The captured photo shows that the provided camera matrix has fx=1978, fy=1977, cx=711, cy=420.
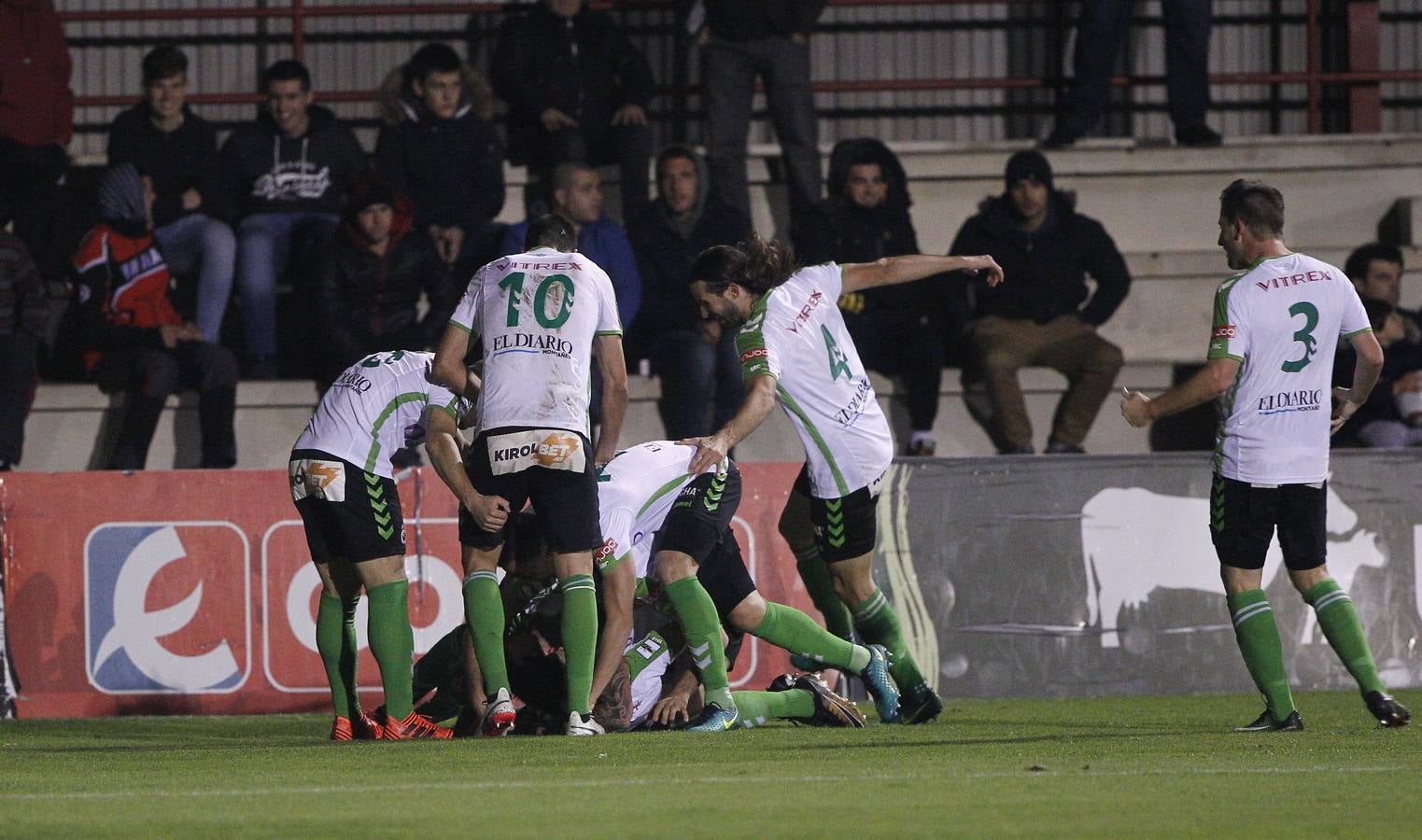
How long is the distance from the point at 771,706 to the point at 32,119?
7.00m

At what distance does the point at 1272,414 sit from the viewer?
754 centimetres

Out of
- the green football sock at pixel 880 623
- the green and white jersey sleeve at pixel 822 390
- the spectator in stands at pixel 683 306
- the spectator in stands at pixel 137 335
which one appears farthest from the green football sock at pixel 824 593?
the spectator in stands at pixel 137 335

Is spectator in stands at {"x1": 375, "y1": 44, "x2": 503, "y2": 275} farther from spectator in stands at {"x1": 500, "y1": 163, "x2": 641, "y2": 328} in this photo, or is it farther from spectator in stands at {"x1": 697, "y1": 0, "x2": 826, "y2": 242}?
spectator in stands at {"x1": 697, "y1": 0, "x2": 826, "y2": 242}

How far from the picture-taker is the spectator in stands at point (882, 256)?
38.7 feet

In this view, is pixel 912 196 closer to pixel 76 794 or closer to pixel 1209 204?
pixel 1209 204

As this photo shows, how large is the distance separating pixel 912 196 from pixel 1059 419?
8.41ft

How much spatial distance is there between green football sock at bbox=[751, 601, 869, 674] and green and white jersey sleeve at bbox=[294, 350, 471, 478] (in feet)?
5.19

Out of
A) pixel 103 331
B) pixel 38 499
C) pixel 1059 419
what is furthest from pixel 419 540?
pixel 1059 419

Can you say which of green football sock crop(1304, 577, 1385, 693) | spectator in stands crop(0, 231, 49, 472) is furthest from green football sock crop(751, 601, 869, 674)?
spectator in stands crop(0, 231, 49, 472)

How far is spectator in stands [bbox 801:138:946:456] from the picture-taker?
11781 mm

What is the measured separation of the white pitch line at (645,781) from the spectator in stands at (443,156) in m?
6.99

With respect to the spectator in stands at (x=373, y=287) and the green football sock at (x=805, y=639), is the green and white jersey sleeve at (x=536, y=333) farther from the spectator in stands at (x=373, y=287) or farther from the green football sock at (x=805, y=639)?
the spectator in stands at (x=373, y=287)

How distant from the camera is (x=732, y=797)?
528 centimetres

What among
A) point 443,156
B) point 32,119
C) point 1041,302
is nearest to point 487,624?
point 1041,302
